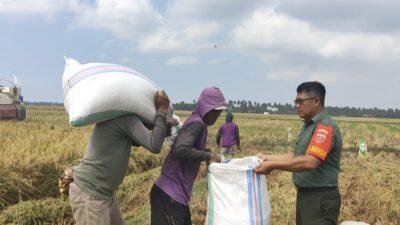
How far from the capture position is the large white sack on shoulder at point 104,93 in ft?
12.5

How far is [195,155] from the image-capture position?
4.01 metres

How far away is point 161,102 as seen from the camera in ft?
13.6

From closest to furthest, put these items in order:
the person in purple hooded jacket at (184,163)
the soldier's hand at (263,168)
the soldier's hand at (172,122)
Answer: the soldier's hand at (263,168) → the person in purple hooded jacket at (184,163) → the soldier's hand at (172,122)

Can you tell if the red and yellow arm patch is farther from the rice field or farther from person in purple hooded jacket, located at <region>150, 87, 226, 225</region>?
the rice field

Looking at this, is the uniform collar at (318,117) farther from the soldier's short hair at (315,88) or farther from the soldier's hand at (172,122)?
the soldier's hand at (172,122)

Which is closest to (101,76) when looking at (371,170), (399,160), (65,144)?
(65,144)

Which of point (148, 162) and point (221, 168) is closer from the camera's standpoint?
point (221, 168)

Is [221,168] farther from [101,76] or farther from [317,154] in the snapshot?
[101,76]

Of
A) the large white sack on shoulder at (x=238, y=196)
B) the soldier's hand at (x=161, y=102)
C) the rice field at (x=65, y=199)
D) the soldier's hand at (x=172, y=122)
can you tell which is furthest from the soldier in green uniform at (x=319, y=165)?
the rice field at (x=65, y=199)

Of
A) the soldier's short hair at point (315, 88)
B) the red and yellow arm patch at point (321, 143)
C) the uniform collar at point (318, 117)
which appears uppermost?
the soldier's short hair at point (315, 88)

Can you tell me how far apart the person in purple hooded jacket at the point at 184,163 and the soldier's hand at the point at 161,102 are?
19 centimetres

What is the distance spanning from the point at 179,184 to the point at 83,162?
723 millimetres

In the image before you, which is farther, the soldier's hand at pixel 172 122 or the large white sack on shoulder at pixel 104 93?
the soldier's hand at pixel 172 122

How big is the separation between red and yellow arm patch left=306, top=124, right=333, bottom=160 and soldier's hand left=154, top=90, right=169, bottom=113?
42.8 inches
